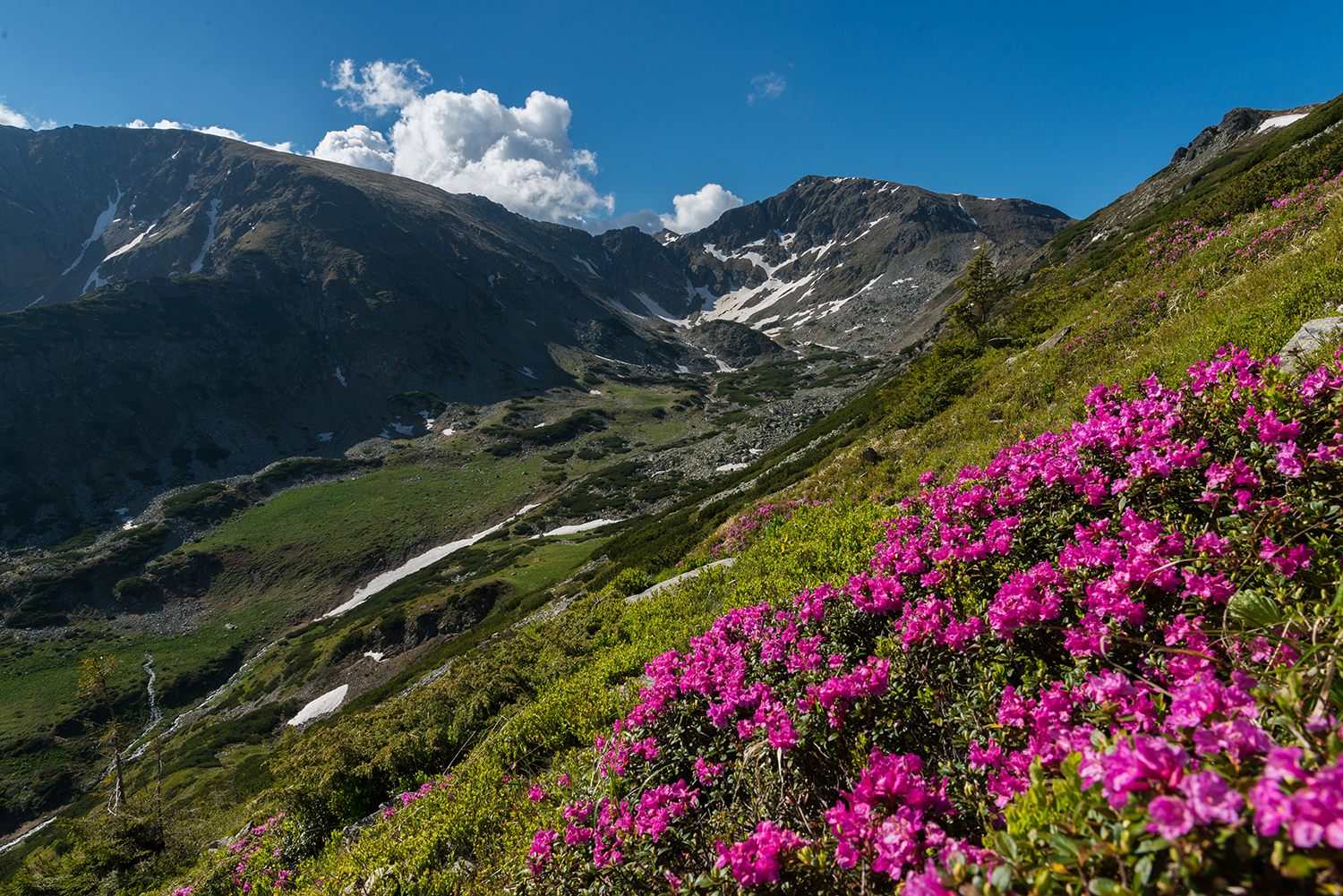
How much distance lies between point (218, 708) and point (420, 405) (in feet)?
277

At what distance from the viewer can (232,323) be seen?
121062mm

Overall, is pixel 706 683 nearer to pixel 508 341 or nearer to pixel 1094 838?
Result: pixel 1094 838

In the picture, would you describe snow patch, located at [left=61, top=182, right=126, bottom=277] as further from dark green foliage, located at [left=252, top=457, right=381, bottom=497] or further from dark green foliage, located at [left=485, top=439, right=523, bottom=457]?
dark green foliage, located at [left=485, top=439, right=523, bottom=457]

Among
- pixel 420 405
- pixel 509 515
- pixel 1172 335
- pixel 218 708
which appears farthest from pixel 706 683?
pixel 420 405

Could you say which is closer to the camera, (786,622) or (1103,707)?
(1103,707)

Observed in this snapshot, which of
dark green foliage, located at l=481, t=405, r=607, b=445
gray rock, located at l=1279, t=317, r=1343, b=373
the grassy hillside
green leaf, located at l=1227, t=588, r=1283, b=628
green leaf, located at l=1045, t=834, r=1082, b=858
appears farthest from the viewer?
dark green foliage, located at l=481, t=405, r=607, b=445

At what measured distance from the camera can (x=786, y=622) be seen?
447cm

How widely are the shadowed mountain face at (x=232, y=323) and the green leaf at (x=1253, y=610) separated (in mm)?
122858

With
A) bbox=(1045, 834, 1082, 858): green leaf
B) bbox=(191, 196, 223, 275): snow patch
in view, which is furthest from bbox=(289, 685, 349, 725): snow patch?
bbox=(191, 196, 223, 275): snow patch

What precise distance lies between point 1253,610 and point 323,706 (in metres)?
52.1

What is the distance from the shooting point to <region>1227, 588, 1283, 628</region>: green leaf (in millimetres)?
2137

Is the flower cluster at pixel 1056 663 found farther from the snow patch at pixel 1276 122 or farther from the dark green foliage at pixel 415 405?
the dark green foliage at pixel 415 405

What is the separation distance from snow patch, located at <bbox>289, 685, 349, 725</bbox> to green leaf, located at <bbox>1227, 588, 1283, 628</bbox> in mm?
48671

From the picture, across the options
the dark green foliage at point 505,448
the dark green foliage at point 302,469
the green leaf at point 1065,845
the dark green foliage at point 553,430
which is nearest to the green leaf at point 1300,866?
the green leaf at point 1065,845
